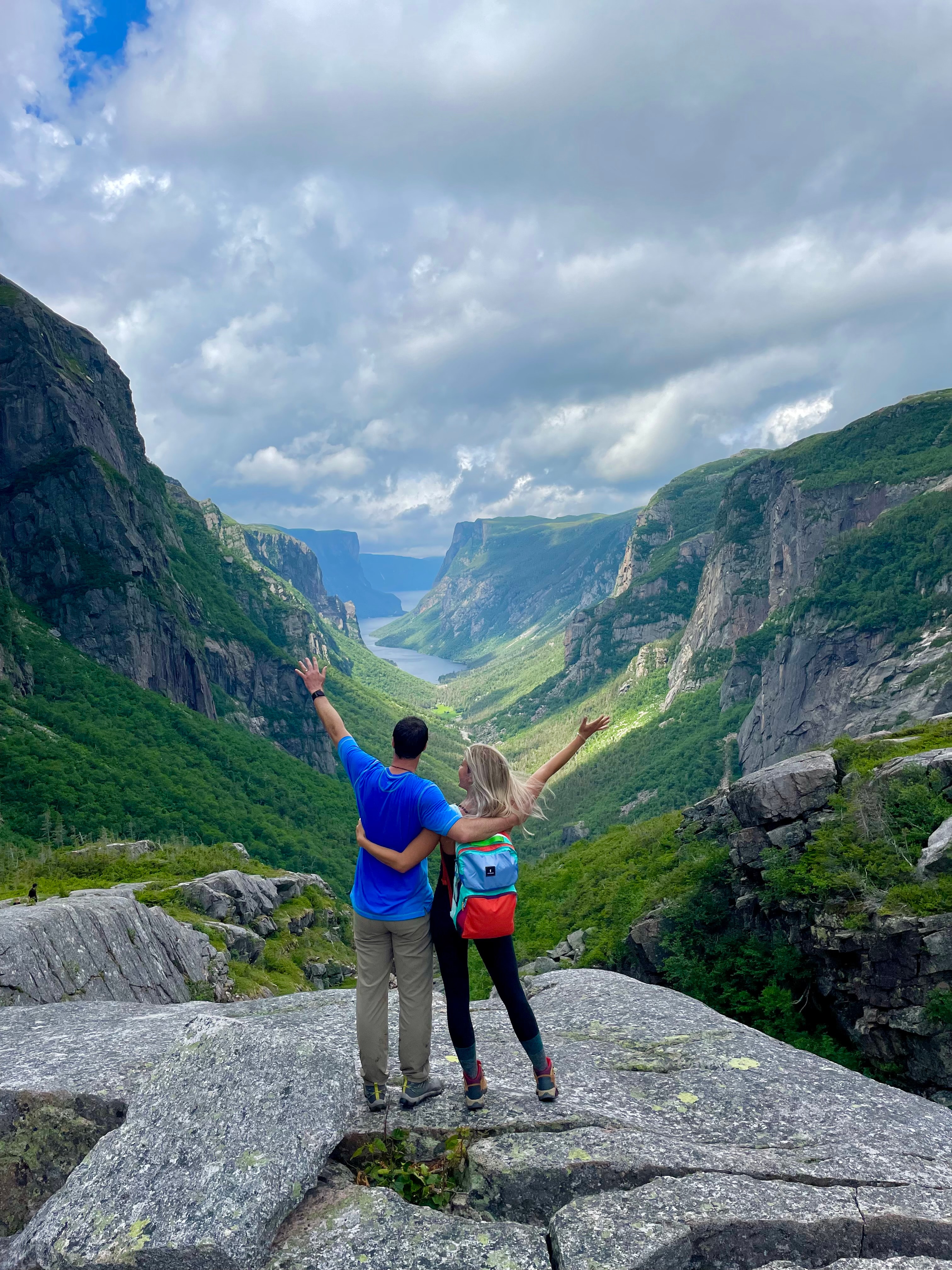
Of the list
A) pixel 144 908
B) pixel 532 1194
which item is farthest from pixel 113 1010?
pixel 144 908

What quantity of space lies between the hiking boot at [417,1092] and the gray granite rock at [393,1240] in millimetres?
1248

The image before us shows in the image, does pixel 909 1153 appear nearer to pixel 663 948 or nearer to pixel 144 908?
pixel 663 948

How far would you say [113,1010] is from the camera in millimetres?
12523

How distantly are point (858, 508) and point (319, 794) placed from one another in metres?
161

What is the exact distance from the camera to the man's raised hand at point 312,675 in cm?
926

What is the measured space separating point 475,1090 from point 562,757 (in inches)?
168

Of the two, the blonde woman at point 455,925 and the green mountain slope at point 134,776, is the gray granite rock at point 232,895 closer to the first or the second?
the green mountain slope at point 134,776

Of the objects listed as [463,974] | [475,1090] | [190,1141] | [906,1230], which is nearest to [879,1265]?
[906,1230]

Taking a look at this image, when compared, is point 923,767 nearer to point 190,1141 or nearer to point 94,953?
point 190,1141

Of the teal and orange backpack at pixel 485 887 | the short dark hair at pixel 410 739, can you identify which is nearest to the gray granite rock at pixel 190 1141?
the teal and orange backpack at pixel 485 887

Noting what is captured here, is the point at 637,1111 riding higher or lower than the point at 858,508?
lower

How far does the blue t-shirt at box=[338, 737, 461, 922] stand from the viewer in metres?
7.70

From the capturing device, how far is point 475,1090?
8070mm

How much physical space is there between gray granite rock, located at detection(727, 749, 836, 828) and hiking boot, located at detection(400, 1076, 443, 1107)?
1433 centimetres
